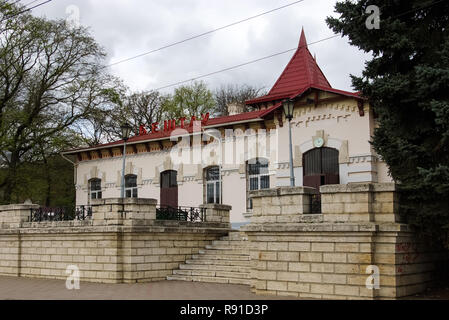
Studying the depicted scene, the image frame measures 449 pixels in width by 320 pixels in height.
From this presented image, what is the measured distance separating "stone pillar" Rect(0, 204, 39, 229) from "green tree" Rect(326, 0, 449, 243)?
13.8 metres

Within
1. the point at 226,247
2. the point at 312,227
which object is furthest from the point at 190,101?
the point at 312,227

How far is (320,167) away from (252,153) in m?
3.37

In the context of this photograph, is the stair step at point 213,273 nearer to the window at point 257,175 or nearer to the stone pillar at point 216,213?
Result: the stone pillar at point 216,213

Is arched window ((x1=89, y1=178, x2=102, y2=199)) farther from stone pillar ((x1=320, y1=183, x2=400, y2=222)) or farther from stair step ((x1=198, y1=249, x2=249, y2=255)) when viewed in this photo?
stone pillar ((x1=320, y1=183, x2=400, y2=222))

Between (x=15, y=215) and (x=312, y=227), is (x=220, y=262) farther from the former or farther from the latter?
(x=15, y=215)

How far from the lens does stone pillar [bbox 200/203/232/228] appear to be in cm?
2125

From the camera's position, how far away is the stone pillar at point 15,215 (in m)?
21.7

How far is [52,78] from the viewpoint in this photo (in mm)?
32062

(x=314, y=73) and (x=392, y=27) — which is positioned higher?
(x=314, y=73)

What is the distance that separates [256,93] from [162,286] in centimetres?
3112

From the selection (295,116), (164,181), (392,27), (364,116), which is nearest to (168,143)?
(164,181)

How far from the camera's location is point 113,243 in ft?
58.5
